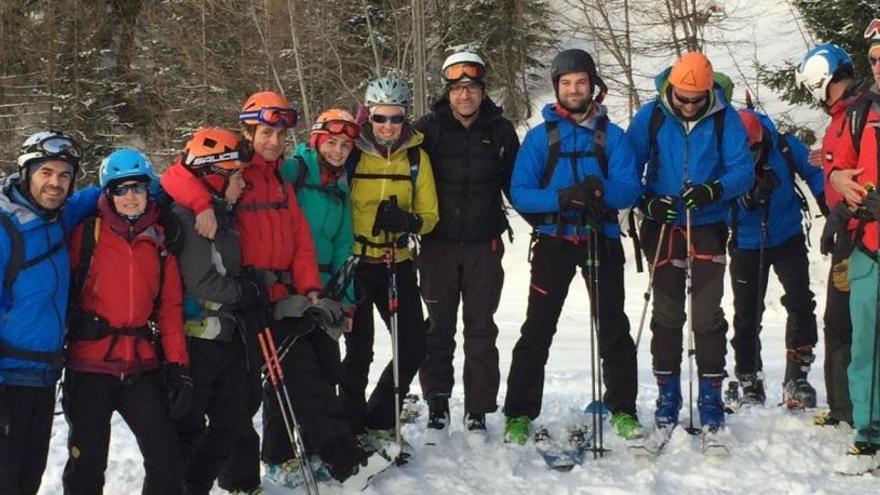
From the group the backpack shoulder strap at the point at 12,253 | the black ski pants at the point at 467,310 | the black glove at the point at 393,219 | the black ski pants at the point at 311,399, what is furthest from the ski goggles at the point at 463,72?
the backpack shoulder strap at the point at 12,253

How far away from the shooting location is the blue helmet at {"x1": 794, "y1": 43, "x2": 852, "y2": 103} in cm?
621

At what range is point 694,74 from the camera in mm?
5539

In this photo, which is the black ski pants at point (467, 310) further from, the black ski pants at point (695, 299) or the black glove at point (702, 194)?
the black glove at point (702, 194)

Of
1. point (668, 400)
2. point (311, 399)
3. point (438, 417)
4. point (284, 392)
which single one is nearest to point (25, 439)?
point (284, 392)

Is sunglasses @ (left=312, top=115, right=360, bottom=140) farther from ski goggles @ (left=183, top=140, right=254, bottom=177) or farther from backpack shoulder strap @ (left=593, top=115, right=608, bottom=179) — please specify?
backpack shoulder strap @ (left=593, top=115, right=608, bottom=179)

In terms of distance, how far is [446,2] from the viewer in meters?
24.3

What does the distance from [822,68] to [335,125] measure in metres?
3.68

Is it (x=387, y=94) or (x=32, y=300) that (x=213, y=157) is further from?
(x=387, y=94)

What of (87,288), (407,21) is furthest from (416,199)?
(407,21)

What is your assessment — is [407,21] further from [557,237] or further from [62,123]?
[557,237]

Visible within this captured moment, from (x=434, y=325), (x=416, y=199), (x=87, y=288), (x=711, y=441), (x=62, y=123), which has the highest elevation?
(x=62, y=123)

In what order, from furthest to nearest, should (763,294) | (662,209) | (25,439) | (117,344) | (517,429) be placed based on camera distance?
1. (763,294)
2. (517,429)
3. (662,209)
4. (117,344)
5. (25,439)

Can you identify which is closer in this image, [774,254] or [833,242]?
[833,242]

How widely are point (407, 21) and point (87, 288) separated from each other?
64.5 feet
